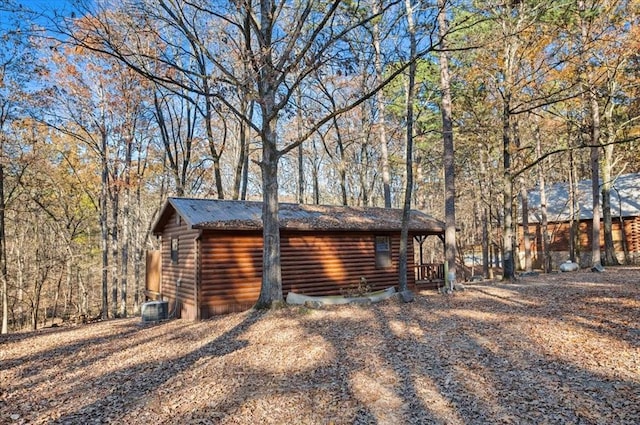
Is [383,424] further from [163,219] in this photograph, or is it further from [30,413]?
[163,219]

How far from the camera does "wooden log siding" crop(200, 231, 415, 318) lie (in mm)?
10742

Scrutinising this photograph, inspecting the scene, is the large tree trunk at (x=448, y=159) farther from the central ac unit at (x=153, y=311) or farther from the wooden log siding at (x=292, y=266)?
the central ac unit at (x=153, y=311)

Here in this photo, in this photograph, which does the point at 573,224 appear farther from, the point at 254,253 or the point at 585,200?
the point at 254,253

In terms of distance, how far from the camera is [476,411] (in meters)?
4.15

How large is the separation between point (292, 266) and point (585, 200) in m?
21.7

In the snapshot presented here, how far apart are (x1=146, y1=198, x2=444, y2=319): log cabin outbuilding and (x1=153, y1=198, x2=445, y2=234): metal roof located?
0.09 feet

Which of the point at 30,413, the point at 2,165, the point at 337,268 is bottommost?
the point at 30,413

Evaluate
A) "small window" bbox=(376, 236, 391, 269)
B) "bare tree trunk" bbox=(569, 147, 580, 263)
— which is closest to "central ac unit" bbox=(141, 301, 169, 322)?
"small window" bbox=(376, 236, 391, 269)

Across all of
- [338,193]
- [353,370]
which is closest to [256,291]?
[353,370]

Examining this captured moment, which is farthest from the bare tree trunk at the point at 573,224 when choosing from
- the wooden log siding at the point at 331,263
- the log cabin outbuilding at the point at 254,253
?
the wooden log siding at the point at 331,263

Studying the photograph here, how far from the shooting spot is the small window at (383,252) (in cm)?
1398

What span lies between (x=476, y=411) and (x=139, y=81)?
18118 millimetres

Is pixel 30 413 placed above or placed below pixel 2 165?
below

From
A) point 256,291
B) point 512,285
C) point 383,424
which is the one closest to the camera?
point 383,424
